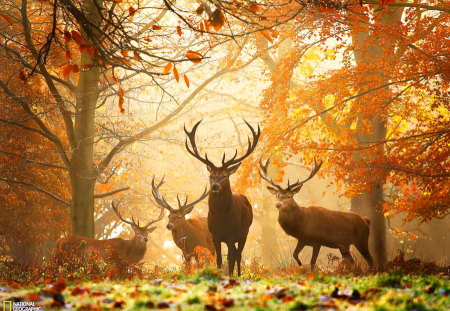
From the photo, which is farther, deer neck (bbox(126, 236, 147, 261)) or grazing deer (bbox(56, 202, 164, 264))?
deer neck (bbox(126, 236, 147, 261))

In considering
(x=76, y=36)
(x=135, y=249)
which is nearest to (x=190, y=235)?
(x=135, y=249)

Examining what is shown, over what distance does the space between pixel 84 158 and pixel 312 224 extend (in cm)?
565

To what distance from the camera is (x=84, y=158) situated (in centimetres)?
1303

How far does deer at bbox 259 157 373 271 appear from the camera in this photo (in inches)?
446

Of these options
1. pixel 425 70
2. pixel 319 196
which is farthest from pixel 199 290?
pixel 319 196

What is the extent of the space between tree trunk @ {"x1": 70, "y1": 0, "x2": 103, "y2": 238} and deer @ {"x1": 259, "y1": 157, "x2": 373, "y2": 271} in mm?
4349

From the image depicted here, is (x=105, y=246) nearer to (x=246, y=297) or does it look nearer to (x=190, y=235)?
(x=190, y=235)

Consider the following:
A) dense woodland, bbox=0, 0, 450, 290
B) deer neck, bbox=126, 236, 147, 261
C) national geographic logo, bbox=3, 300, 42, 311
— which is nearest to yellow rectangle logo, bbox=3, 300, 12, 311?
national geographic logo, bbox=3, 300, 42, 311

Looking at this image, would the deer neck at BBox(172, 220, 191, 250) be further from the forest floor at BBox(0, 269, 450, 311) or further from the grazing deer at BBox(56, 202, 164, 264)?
the forest floor at BBox(0, 269, 450, 311)

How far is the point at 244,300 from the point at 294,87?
719 inches

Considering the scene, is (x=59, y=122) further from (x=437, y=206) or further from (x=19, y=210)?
(x=437, y=206)

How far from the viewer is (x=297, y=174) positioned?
35719 millimetres

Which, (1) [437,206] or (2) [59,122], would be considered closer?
(1) [437,206]

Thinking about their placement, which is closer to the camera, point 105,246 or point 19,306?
point 19,306
